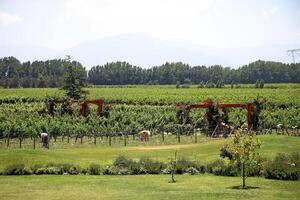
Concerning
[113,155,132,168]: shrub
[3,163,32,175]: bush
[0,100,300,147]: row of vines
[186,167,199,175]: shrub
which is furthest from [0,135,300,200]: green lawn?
[0,100,300,147]: row of vines

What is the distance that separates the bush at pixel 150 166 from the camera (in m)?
33.8

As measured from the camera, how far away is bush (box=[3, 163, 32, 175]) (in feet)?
108

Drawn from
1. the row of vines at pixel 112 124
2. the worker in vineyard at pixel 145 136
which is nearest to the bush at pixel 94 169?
the row of vines at pixel 112 124

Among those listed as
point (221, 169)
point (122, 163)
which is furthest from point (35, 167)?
point (221, 169)

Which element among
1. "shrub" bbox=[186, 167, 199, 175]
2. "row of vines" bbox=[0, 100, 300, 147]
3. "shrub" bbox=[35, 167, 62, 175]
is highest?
"row of vines" bbox=[0, 100, 300, 147]

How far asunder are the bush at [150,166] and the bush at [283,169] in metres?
6.99

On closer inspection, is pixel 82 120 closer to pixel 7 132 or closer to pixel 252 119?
pixel 7 132

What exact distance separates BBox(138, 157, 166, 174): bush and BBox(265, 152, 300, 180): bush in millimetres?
6989

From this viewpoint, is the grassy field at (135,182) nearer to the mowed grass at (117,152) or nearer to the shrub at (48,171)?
the mowed grass at (117,152)

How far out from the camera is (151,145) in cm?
4856

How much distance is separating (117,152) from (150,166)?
8836 mm

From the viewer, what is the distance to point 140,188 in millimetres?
27688

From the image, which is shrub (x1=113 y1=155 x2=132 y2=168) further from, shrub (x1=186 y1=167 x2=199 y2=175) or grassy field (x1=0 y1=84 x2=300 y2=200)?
shrub (x1=186 y1=167 x2=199 y2=175)

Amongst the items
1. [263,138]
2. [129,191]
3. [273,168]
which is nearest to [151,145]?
[263,138]
